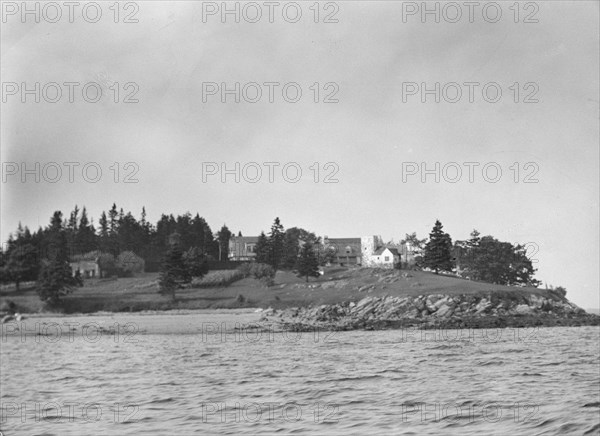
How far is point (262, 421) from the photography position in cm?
1585

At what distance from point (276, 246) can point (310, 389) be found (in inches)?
2303

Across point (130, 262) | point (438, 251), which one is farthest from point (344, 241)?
point (438, 251)

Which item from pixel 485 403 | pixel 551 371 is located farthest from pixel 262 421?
pixel 551 371

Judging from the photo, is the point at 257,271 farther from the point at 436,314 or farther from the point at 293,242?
the point at 436,314

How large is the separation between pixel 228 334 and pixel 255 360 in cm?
1913

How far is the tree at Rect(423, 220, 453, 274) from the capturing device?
53.9 metres

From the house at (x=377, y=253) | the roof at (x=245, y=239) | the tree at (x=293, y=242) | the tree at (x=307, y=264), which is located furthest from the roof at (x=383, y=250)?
the roof at (x=245, y=239)

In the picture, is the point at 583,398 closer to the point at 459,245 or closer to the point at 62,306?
the point at 459,245

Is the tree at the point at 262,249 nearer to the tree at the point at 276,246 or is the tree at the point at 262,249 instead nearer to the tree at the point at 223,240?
the tree at the point at 276,246

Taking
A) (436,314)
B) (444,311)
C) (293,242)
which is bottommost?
(436,314)

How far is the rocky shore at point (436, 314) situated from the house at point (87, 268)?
77.9 feet

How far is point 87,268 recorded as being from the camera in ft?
251

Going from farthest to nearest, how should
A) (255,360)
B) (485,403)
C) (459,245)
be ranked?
1. (459,245)
2. (255,360)
3. (485,403)

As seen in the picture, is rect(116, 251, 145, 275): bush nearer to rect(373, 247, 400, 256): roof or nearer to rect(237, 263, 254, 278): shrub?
rect(237, 263, 254, 278): shrub
